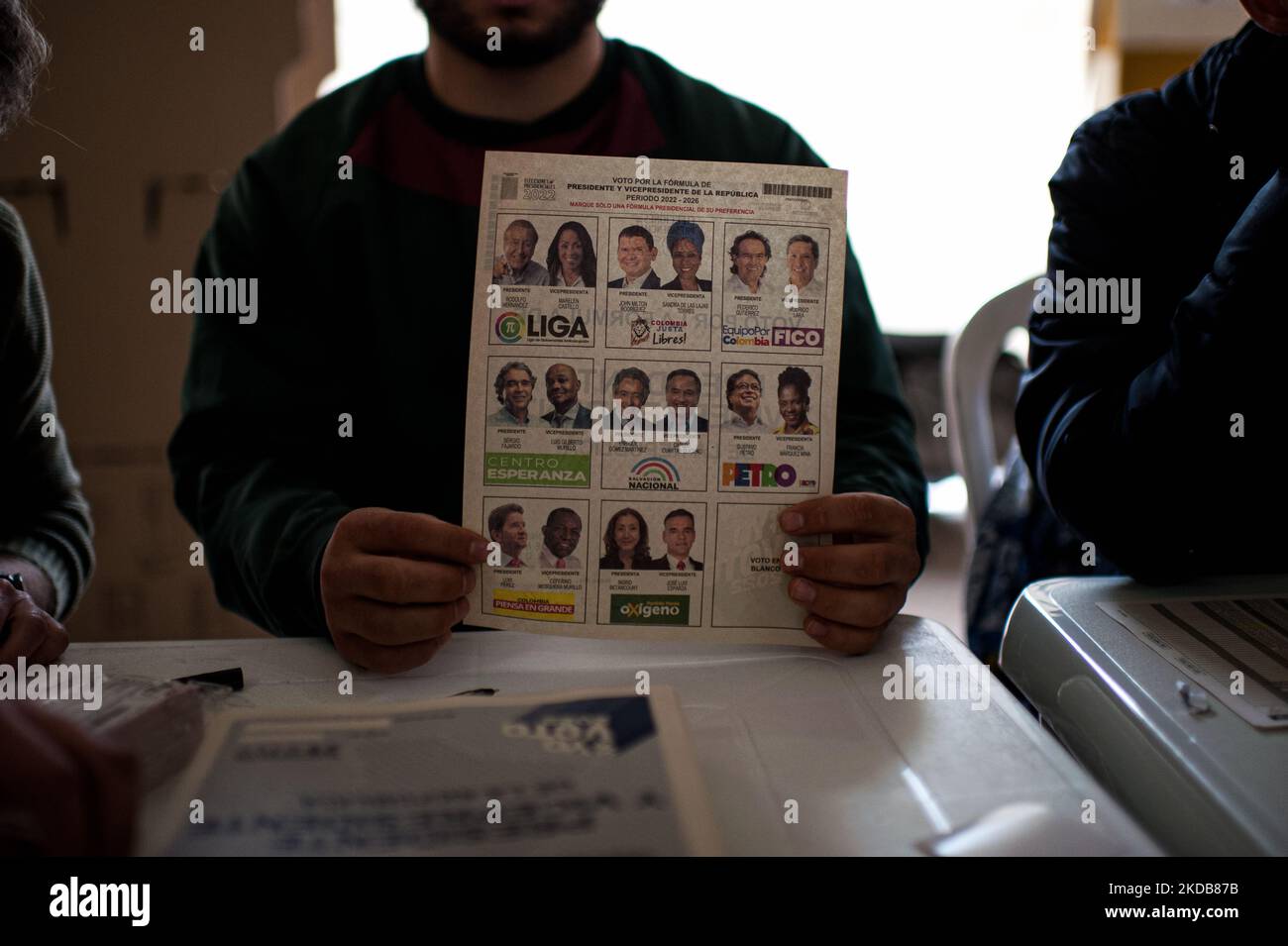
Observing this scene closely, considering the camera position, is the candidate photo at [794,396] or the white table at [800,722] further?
the candidate photo at [794,396]

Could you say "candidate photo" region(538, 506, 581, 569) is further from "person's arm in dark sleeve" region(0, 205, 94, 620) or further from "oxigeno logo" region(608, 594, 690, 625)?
"person's arm in dark sleeve" region(0, 205, 94, 620)

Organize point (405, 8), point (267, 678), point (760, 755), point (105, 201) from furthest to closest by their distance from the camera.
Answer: point (405, 8) < point (105, 201) < point (267, 678) < point (760, 755)

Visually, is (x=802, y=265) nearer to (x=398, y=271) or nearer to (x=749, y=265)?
(x=749, y=265)

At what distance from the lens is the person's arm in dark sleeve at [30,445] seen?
3.12 ft

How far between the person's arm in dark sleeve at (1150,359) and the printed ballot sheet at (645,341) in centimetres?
33

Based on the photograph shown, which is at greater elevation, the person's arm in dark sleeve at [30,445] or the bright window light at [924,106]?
the bright window light at [924,106]

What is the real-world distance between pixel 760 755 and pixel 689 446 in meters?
0.20

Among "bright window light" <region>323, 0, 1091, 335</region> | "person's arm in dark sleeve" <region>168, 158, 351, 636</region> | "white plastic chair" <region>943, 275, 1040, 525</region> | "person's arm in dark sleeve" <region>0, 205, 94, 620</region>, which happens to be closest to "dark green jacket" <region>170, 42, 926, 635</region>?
"person's arm in dark sleeve" <region>168, 158, 351, 636</region>

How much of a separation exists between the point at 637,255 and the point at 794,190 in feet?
0.36

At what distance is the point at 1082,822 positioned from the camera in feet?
1.56

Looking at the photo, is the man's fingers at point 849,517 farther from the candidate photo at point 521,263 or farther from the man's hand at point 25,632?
the man's hand at point 25,632

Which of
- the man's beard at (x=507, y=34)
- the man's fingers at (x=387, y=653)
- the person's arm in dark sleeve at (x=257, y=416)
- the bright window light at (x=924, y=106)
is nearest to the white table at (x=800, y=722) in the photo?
the man's fingers at (x=387, y=653)
